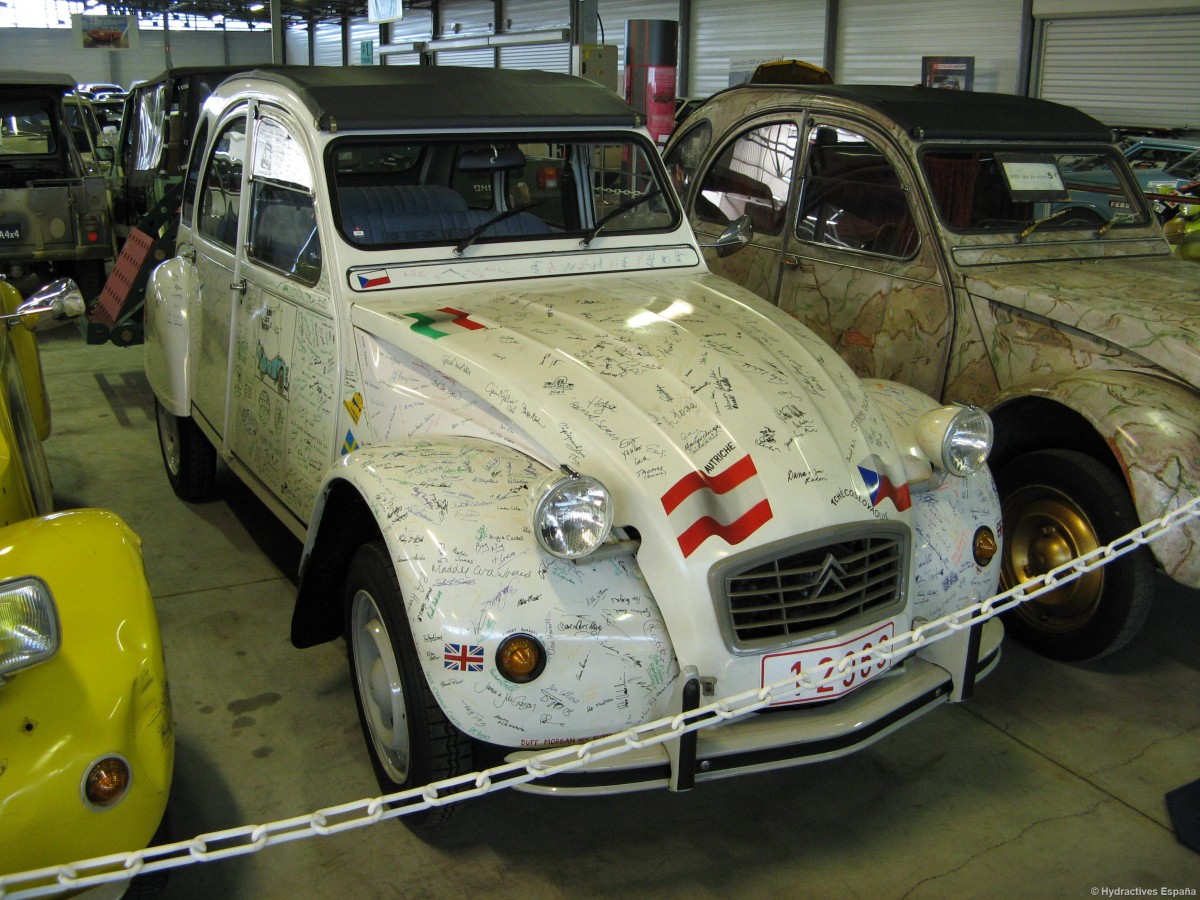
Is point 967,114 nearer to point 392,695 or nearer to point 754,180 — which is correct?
point 754,180

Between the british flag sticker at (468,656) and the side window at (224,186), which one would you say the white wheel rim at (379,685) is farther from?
the side window at (224,186)

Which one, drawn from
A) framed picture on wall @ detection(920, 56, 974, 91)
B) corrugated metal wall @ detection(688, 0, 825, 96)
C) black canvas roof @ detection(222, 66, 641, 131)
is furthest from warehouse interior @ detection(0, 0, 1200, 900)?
corrugated metal wall @ detection(688, 0, 825, 96)

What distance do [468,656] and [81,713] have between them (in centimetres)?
76

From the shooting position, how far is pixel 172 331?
186 inches

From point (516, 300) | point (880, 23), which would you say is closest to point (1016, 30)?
point (880, 23)

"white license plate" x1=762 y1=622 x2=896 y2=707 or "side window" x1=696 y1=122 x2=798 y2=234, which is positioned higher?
"side window" x1=696 y1=122 x2=798 y2=234

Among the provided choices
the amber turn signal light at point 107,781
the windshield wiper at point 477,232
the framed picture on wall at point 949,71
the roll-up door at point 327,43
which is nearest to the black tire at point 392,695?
the amber turn signal light at point 107,781

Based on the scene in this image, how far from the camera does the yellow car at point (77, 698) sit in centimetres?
191

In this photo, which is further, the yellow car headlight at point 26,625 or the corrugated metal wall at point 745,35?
the corrugated metal wall at point 745,35

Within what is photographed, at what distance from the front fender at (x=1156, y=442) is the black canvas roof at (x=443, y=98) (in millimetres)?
1936

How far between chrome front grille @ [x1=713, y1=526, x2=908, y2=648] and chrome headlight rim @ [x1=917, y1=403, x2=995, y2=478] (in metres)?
0.37

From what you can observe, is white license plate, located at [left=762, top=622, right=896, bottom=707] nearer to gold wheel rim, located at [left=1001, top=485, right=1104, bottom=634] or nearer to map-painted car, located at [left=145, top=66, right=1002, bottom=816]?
map-painted car, located at [left=145, top=66, right=1002, bottom=816]

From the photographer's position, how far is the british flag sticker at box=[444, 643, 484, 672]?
Answer: 7.72 ft

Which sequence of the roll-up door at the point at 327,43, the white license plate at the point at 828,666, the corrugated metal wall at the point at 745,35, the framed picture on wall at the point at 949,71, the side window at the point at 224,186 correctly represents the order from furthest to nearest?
the roll-up door at the point at 327,43, the corrugated metal wall at the point at 745,35, the framed picture on wall at the point at 949,71, the side window at the point at 224,186, the white license plate at the point at 828,666
